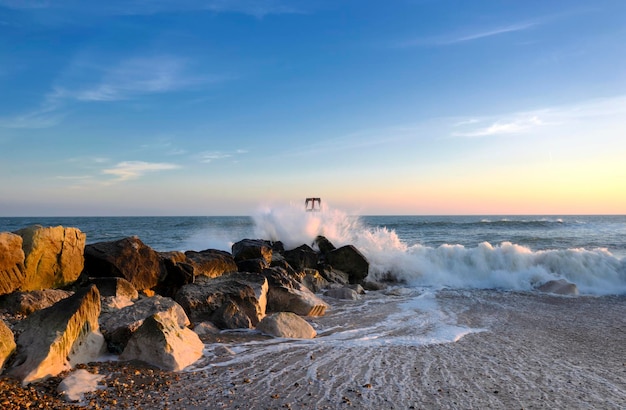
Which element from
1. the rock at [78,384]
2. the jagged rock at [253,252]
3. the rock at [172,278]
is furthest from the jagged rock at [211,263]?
the rock at [78,384]

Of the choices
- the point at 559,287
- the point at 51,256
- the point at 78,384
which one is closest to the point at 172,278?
the point at 51,256

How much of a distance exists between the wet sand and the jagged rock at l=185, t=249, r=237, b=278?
3011 mm

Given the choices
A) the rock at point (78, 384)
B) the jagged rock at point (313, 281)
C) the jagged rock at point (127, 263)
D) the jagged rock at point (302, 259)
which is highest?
the jagged rock at point (127, 263)

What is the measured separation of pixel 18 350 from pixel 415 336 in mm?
4952

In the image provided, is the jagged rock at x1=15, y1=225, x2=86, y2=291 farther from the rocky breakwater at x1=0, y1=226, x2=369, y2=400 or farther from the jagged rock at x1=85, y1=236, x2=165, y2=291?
the jagged rock at x1=85, y1=236, x2=165, y2=291

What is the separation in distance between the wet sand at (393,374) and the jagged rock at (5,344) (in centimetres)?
34

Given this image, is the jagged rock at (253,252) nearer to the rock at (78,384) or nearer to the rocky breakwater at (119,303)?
the rocky breakwater at (119,303)

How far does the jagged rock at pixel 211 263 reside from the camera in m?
9.32

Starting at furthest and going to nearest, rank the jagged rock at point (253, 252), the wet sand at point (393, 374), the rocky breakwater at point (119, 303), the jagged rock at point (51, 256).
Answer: the jagged rock at point (253, 252), the jagged rock at point (51, 256), the rocky breakwater at point (119, 303), the wet sand at point (393, 374)

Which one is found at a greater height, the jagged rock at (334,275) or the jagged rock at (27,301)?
the jagged rock at (27,301)

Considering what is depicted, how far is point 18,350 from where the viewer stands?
4188 millimetres

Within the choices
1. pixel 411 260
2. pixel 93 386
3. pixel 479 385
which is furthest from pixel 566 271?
pixel 93 386

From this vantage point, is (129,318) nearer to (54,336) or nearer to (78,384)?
(54,336)

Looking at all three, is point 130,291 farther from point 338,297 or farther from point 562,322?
point 562,322
